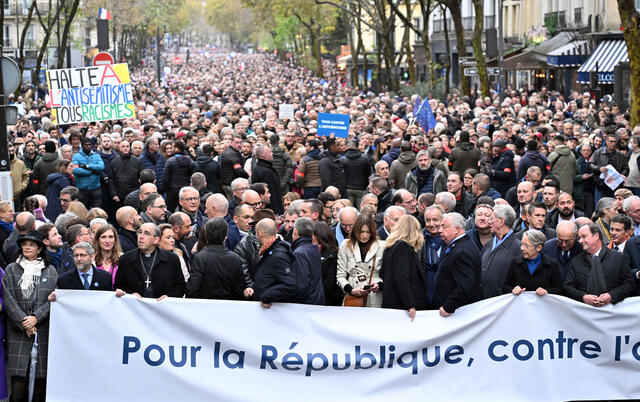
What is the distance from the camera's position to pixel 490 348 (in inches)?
341

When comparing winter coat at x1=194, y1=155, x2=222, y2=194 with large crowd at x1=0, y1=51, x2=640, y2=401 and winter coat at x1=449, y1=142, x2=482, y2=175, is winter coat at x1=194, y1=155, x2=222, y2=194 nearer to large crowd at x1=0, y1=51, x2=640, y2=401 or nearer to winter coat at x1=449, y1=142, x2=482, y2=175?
large crowd at x1=0, y1=51, x2=640, y2=401

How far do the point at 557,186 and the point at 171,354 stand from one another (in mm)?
5323

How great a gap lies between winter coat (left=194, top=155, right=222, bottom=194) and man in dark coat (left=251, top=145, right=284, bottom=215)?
1039 millimetres

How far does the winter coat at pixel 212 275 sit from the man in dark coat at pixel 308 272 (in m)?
0.50

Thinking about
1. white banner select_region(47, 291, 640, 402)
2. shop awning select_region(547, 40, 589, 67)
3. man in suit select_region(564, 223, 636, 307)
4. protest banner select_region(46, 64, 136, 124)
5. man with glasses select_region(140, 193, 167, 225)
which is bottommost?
white banner select_region(47, 291, 640, 402)

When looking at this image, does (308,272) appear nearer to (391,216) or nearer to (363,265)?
(363,265)

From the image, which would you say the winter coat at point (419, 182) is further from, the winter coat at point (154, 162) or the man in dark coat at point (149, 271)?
the man in dark coat at point (149, 271)

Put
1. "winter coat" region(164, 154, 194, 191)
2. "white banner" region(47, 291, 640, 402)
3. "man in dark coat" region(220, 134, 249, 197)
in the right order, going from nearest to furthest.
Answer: "white banner" region(47, 291, 640, 402)
"winter coat" region(164, 154, 194, 191)
"man in dark coat" region(220, 134, 249, 197)

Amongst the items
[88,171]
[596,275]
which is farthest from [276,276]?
[88,171]

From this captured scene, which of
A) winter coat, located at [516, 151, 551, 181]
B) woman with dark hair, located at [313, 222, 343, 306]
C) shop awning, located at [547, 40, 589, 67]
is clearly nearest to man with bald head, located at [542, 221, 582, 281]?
woman with dark hair, located at [313, 222, 343, 306]

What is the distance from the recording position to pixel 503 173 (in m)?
15.8

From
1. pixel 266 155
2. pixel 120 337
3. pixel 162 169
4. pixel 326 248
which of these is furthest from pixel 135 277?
pixel 162 169

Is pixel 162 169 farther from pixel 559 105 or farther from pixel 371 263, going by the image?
pixel 559 105

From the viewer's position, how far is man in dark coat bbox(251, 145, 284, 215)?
14.9 m
